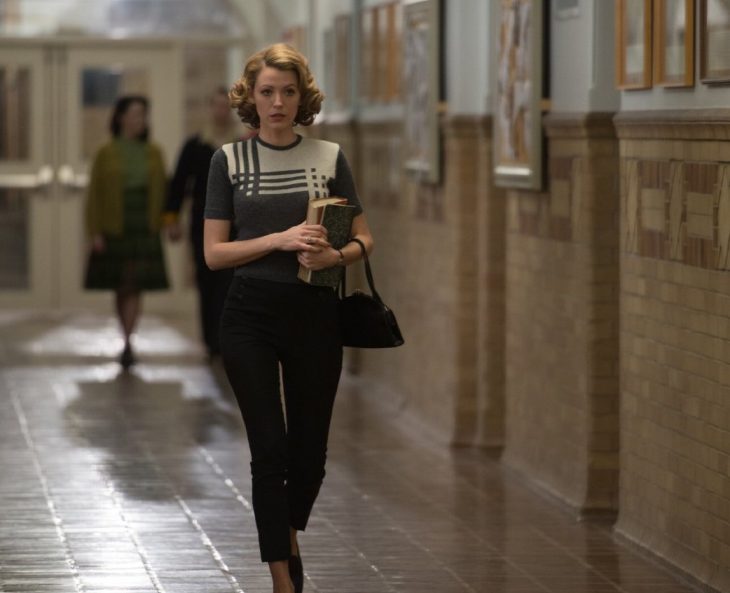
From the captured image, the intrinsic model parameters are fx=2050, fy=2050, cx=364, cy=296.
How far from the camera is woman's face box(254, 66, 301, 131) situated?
579 cm

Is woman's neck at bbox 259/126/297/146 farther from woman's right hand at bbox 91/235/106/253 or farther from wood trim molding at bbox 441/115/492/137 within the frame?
woman's right hand at bbox 91/235/106/253

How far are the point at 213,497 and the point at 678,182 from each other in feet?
8.50

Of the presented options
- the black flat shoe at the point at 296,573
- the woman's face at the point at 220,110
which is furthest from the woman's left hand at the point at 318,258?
the woman's face at the point at 220,110

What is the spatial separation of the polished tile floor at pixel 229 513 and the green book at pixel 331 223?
3.86 ft

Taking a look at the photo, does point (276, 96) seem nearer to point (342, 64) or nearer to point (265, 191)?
point (265, 191)

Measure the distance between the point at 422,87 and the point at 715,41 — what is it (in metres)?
4.44

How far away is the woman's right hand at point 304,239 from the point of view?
5.67 metres

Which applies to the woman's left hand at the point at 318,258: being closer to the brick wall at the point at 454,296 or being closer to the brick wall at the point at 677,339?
the brick wall at the point at 677,339

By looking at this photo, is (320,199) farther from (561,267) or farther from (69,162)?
(69,162)

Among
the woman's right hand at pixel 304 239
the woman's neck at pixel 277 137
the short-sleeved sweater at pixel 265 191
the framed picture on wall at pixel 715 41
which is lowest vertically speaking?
the woman's right hand at pixel 304 239

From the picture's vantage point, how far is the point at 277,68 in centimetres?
578

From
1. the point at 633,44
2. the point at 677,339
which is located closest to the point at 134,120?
the point at 633,44

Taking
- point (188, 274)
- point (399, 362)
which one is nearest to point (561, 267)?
point (399, 362)

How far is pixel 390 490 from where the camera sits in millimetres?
8594
